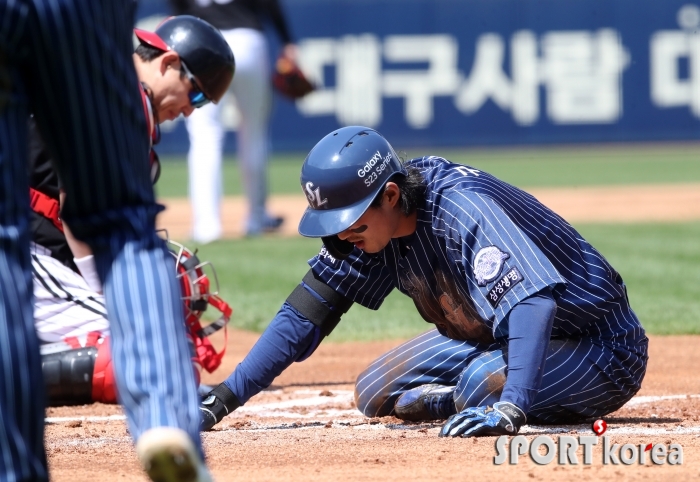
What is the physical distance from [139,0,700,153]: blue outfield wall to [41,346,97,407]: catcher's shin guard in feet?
48.4

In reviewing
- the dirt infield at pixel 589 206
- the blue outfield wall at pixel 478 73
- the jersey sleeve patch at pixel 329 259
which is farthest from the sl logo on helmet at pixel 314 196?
A: the blue outfield wall at pixel 478 73

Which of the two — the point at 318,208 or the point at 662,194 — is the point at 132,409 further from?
the point at 662,194

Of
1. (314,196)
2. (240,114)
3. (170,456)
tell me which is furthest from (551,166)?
(170,456)

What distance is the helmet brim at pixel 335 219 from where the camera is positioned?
2.98 meters

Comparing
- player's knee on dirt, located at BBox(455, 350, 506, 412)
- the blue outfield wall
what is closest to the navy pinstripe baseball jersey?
player's knee on dirt, located at BBox(455, 350, 506, 412)

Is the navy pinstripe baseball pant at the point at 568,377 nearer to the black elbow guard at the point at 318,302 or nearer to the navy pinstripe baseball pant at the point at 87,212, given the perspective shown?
the black elbow guard at the point at 318,302

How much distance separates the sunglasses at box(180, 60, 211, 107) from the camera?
409 centimetres

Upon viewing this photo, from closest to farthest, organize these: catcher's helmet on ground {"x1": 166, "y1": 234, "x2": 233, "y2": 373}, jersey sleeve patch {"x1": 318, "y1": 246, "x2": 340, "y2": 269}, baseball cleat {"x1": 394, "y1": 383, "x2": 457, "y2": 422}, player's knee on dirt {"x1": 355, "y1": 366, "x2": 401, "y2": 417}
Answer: jersey sleeve patch {"x1": 318, "y1": 246, "x2": 340, "y2": 269}, baseball cleat {"x1": 394, "y1": 383, "x2": 457, "y2": 422}, player's knee on dirt {"x1": 355, "y1": 366, "x2": 401, "y2": 417}, catcher's helmet on ground {"x1": 166, "y1": 234, "x2": 233, "y2": 373}

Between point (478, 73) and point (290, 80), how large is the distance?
9.59m

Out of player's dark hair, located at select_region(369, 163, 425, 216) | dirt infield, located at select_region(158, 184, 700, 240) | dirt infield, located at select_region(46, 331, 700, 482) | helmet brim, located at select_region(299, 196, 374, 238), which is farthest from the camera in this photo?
dirt infield, located at select_region(158, 184, 700, 240)

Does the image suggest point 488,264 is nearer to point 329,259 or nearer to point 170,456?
point 329,259

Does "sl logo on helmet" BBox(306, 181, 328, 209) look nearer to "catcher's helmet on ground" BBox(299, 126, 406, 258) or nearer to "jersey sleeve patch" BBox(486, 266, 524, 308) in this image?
"catcher's helmet on ground" BBox(299, 126, 406, 258)

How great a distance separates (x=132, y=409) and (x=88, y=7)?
62 cm

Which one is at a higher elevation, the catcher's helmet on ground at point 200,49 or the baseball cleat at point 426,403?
the catcher's helmet on ground at point 200,49
